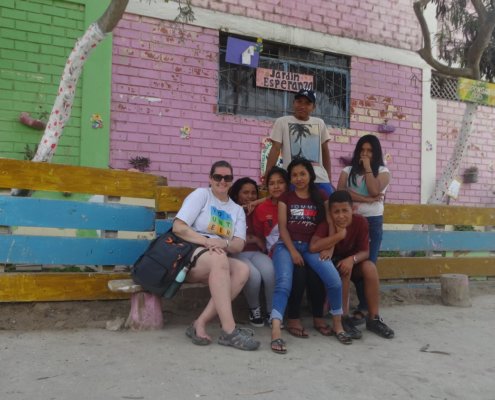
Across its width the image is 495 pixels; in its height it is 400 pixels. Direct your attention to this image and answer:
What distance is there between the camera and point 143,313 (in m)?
3.82

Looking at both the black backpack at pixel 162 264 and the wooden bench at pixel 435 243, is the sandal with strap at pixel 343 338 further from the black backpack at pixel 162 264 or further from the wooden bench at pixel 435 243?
the wooden bench at pixel 435 243

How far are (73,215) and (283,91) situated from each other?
483 centimetres

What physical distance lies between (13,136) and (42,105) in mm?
556

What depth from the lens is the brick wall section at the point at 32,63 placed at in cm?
607

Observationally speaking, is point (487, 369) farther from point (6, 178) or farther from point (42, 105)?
point (42, 105)

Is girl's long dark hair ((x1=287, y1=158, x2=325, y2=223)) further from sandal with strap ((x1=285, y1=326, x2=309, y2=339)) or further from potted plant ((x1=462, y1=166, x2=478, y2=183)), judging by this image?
potted plant ((x1=462, y1=166, x2=478, y2=183))

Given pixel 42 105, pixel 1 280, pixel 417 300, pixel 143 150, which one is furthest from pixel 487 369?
pixel 42 105

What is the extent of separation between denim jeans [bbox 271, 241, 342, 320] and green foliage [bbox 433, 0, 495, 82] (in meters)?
5.76

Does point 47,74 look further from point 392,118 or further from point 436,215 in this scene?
point 392,118

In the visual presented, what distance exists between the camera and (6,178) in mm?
3807

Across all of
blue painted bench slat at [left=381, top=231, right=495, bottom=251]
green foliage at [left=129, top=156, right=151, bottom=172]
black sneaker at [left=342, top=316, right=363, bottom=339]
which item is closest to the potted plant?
blue painted bench slat at [left=381, top=231, right=495, bottom=251]

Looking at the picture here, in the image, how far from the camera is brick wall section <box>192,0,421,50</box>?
7.54m

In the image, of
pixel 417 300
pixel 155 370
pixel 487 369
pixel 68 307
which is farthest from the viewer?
pixel 417 300

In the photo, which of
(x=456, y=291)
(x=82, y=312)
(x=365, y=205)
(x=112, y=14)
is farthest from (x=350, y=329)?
(x=112, y=14)
